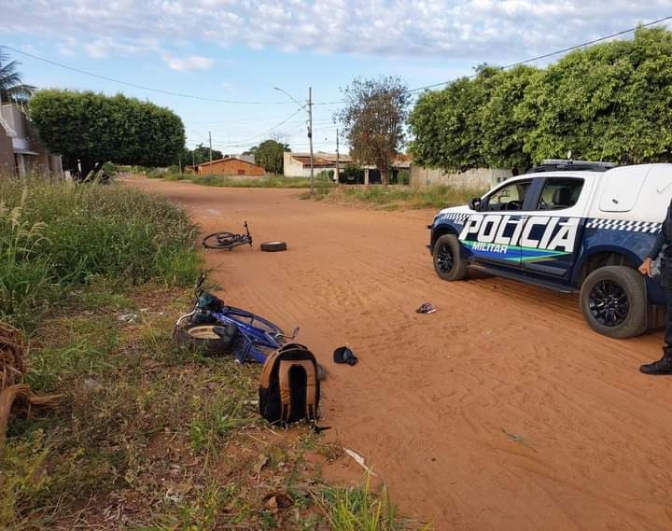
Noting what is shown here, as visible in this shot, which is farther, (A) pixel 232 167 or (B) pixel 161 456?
(A) pixel 232 167

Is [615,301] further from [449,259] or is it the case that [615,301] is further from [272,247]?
[272,247]

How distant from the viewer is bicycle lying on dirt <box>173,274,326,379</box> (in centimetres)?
500

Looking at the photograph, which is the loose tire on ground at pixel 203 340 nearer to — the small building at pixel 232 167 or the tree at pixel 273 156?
the tree at pixel 273 156

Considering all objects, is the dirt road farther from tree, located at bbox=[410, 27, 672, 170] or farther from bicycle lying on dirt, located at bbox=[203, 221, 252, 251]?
tree, located at bbox=[410, 27, 672, 170]

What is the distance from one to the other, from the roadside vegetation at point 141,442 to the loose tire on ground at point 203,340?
0.09m

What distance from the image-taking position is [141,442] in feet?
11.1

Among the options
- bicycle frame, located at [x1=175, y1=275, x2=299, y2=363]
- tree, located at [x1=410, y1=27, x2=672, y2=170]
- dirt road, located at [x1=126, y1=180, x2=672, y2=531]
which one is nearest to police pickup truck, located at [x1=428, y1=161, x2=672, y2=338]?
dirt road, located at [x1=126, y1=180, x2=672, y2=531]

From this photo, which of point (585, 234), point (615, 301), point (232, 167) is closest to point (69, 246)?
point (585, 234)

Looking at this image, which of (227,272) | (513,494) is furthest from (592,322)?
(227,272)

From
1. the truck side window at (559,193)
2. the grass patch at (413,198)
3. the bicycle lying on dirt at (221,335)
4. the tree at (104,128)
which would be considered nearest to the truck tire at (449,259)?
the truck side window at (559,193)

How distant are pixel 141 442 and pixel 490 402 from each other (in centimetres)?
271

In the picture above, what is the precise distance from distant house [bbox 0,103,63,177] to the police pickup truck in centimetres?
2082

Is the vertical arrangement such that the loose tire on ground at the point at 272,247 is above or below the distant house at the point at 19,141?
below

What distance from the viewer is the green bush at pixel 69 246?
237 inches
